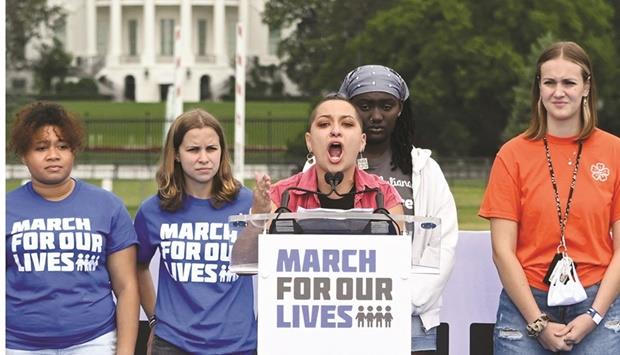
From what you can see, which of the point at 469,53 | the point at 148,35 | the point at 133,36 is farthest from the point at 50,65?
the point at 469,53

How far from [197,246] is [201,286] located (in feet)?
0.52

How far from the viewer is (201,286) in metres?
6.21

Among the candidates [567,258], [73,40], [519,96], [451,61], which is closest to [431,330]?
[567,258]

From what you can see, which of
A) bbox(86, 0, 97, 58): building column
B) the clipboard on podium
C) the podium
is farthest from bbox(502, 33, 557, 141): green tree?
bbox(86, 0, 97, 58): building column

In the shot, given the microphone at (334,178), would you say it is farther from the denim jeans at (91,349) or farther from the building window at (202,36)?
the building window at (202,36)

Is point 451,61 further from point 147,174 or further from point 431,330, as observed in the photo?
point 431,330

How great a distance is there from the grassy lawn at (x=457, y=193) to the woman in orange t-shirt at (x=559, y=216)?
708 inches

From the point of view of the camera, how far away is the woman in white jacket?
21.4 feet

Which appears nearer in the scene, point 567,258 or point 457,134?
point 567,258

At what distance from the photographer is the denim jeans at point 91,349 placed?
20.1 feet

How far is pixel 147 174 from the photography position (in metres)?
44.6

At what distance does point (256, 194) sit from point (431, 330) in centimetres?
141

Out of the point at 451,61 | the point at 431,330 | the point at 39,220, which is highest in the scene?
the point at 451,61

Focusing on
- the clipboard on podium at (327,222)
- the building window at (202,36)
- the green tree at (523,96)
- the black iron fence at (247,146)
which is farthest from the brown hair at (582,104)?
the building window at (202,36)
